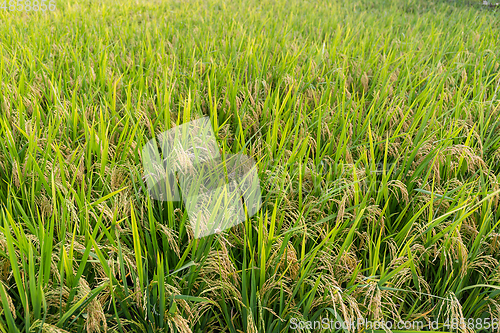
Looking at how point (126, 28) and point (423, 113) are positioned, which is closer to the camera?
point (423, 113)

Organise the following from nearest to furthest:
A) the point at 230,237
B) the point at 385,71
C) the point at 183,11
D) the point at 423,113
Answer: the point at 230,237 → the point at 423,113 → the point at 385,71 → the point at 183,11

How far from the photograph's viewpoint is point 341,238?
4.25 feet

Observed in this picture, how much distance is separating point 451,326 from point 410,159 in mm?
797

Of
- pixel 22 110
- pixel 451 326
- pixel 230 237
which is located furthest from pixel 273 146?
pixel 22 110

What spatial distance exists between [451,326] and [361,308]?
0.27 metres

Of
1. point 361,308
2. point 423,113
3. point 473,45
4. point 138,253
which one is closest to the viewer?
point 138,253

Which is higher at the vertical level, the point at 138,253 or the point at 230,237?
the point at 138,253

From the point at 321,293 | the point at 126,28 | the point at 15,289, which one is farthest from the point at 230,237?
the point at 126,28

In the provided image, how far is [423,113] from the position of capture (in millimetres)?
1886

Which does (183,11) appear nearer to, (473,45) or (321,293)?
(473,45)

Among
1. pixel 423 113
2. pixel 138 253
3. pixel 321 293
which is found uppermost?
pixel 423 113

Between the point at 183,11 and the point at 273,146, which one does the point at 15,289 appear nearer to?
the point at 273,146

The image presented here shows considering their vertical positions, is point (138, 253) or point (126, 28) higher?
point (126, 28)

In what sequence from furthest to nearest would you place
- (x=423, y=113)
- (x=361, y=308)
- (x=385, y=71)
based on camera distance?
(x=385, y=71)
(x=423, y=113)
(x=361, y=308)
